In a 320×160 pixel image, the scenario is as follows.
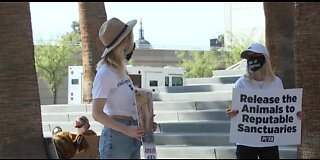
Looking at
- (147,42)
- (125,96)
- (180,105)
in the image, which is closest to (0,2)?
(125,96)

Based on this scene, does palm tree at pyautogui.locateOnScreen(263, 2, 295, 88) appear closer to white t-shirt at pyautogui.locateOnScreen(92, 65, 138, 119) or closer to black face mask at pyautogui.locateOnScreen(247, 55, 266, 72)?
black face mask at pyautogui.locateOnScreen(247, 55, 266, 72)

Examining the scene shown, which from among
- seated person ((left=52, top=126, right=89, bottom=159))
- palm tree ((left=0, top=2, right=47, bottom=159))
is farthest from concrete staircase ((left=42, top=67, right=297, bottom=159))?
palm tree ((left=0, top=2, right=47, bottom=159))

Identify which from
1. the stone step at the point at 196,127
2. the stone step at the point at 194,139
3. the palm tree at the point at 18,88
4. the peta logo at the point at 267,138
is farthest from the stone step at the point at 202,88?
the peta logo at the point at 267,138

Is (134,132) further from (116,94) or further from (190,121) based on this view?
(190,121)

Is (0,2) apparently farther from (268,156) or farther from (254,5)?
(254,5)

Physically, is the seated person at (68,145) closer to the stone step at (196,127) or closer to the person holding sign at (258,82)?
the person holding sign at (258,82)

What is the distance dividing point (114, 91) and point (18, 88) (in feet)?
11.0

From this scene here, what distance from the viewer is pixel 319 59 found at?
25.8ft

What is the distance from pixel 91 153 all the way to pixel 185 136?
3.77m

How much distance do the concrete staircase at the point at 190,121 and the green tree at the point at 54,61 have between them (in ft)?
103

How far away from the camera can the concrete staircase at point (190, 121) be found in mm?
10844

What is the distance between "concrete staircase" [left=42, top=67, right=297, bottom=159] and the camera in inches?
427

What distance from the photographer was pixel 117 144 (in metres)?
5.25

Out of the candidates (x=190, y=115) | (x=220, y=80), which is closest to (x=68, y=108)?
(x=220, y=80)
